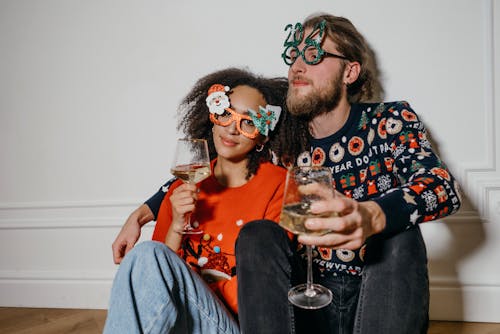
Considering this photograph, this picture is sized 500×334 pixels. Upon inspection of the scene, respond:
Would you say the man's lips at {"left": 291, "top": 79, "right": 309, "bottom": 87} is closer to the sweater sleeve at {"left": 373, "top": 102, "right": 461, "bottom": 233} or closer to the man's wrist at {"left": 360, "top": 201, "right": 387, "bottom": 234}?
the sweater sleeve at {"left": 373, "top": 102, "right": 461, "bottom": 233}

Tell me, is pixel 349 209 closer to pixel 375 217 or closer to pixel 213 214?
pixel 375 217

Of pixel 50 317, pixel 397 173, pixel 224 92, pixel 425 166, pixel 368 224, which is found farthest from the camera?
pixel 50 317

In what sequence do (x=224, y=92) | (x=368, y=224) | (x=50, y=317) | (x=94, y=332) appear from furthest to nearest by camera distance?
1. (x=50, y=317)
2. (x=94, y=332)
3. (x=224, y=92)
4. (x=368, y=224)

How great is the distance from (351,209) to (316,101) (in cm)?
76

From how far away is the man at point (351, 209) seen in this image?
1062 mm

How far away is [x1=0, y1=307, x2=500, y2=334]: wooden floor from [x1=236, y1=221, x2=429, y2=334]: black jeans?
3.69 ft

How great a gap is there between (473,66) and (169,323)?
1.73 meters

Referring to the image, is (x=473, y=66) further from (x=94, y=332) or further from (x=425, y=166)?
(x=94, y=332)

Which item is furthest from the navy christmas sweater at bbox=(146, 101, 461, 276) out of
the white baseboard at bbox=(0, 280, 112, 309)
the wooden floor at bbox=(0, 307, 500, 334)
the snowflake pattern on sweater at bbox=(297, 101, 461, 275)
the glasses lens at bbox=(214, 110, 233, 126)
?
the white baseboard at bbox=(0, 280, 112, 309)

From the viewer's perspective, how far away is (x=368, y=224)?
3.39 ft

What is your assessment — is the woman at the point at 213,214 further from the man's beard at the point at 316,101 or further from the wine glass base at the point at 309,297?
the wine glass base at the point at 309,297

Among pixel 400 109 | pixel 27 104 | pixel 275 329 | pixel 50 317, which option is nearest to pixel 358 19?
pixel 400 109

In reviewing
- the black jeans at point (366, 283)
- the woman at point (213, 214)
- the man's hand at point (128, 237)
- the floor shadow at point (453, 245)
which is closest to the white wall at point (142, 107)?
the floor shadow at point (453, 245)

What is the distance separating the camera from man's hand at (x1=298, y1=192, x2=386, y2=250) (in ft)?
3.07
